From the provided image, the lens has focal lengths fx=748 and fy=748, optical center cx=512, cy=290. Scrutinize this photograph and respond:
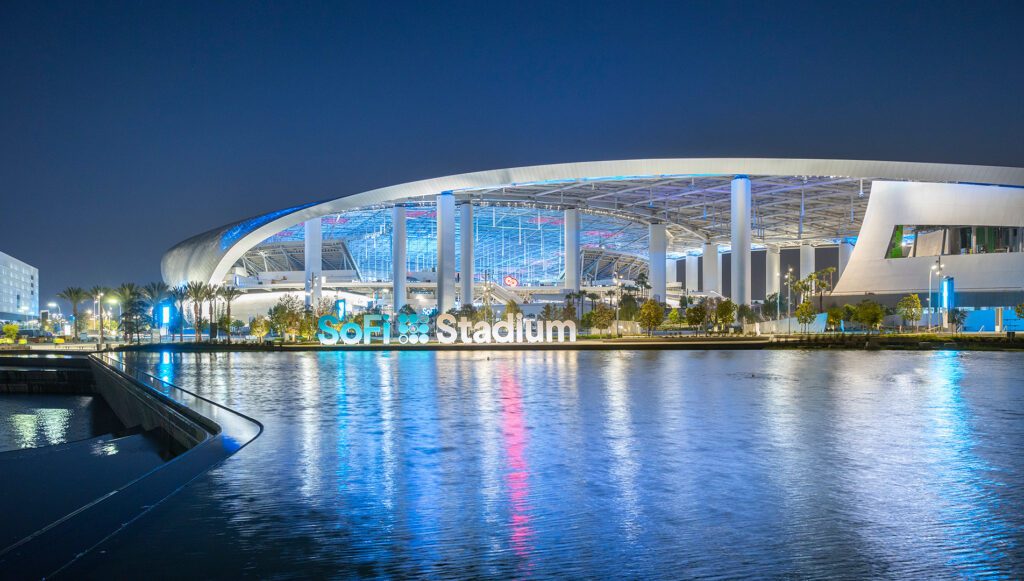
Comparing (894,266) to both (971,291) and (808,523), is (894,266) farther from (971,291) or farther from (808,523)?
(808,523)

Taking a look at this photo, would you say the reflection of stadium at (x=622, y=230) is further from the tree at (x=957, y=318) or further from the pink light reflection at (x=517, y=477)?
the pink light reflection at (x=517, y=477)

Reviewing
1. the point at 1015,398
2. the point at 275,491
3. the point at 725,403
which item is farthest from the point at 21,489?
the point at 1015,398

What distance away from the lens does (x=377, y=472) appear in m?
7.60

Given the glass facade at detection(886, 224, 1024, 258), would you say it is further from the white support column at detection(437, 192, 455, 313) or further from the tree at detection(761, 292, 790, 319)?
the white support column at detection(437, 192, 455, 313)

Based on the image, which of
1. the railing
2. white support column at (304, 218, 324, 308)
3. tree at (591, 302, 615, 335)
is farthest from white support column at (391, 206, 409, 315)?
the railing

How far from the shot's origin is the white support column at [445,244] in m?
61.1

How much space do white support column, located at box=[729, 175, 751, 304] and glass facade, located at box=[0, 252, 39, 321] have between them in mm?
140840

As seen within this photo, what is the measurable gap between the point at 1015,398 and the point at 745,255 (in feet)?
141

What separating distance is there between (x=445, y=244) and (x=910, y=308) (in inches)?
1378

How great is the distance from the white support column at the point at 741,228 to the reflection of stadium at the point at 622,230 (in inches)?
4.7

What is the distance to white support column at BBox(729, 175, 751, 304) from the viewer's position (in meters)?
56.3

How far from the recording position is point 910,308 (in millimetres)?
52969

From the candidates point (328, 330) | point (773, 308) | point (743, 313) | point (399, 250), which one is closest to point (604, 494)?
point (328, 330)

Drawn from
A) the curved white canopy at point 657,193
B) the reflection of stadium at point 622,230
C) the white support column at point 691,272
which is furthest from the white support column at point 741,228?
the white support column at point 691,272
